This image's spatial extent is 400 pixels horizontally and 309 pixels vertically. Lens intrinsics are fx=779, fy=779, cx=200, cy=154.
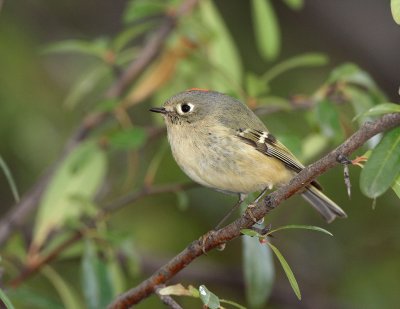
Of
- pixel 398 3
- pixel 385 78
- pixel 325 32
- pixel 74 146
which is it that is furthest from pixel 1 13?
pixel 398 3

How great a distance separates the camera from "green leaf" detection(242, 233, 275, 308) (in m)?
3.74

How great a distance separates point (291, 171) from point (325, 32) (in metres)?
3.41

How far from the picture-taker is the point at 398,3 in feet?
8.51

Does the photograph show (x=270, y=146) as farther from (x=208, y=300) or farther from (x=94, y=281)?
(x=208, y=300)

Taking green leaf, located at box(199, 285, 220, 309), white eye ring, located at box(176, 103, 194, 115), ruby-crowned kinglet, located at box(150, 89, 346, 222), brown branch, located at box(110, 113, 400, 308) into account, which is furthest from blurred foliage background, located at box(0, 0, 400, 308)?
green leaf, located at box(199, 285, 220, 309)

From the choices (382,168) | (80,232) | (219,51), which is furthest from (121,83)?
(382,168)

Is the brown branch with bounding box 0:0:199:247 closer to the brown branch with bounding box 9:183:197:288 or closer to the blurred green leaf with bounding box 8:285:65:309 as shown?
the brown branch with bounding box 9:183:197:288

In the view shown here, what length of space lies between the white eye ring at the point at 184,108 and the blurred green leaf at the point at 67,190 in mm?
584

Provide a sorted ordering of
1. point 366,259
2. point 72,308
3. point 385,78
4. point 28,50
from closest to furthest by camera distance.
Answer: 1. point 72,308
2. point 366,259
3. point 28,50
4. point 385,78

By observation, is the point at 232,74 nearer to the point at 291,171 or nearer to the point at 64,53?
the point at 291,171

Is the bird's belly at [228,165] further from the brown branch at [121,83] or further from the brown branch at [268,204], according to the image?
the brown branch at [121,83]

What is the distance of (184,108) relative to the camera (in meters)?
3.94

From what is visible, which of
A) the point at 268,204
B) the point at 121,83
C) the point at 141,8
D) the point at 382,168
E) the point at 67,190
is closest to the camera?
the point at 382,168

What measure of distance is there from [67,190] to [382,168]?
2.48 m
